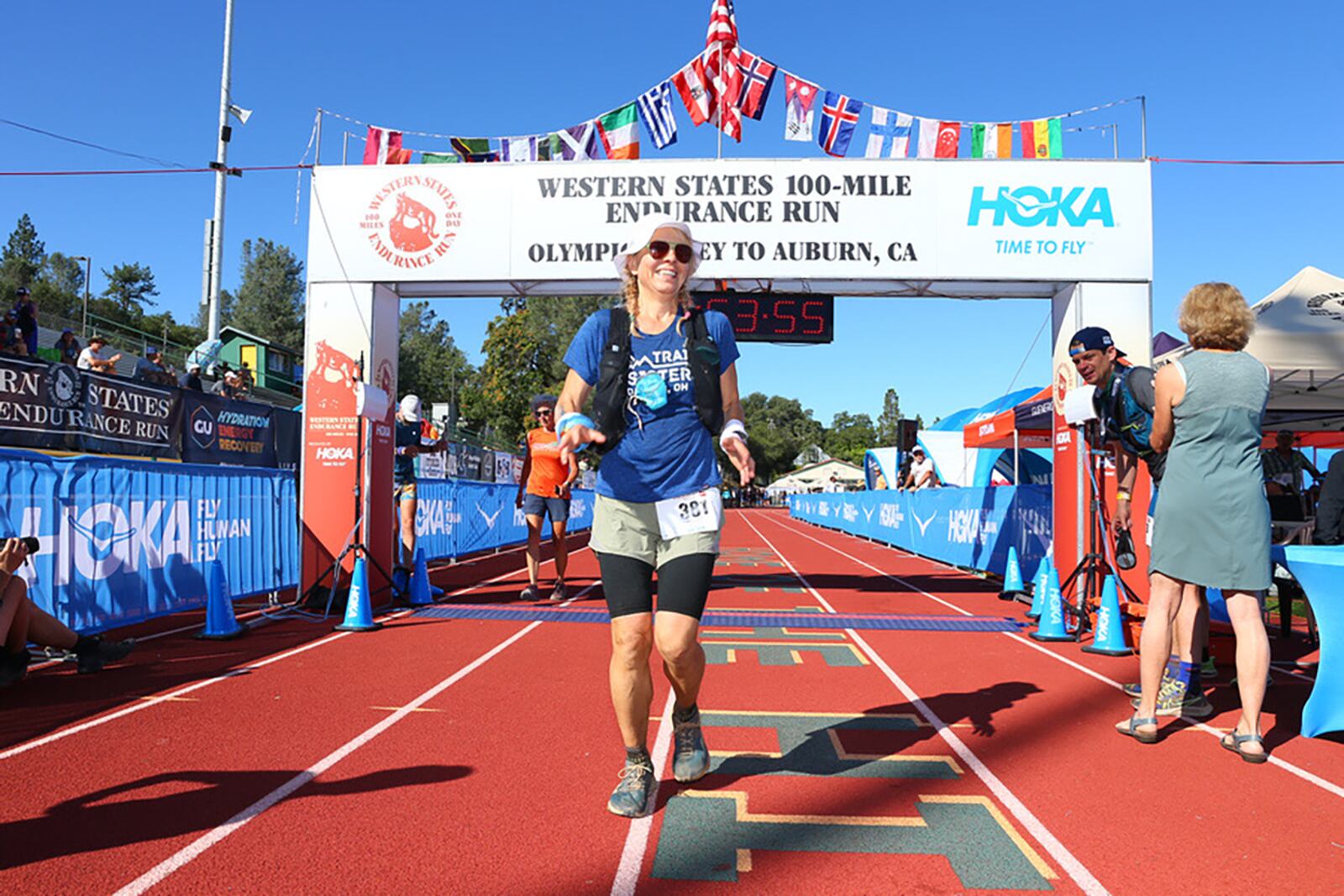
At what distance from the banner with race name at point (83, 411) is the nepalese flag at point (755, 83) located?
8222 millimetres

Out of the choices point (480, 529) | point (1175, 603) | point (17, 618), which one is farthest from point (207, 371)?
point (1175, 603)

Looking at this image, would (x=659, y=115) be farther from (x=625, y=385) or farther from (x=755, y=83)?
(x=625, y=385)

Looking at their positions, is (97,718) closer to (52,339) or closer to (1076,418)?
(1076,418)

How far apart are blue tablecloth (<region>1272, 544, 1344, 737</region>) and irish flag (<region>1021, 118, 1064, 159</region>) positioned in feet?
23.1

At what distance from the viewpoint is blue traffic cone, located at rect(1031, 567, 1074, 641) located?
773cm

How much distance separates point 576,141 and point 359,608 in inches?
237

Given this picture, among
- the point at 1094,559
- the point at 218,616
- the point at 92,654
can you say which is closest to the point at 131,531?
the point at 218,616

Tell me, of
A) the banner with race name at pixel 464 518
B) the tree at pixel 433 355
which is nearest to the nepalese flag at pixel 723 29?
the banner with race name at pixel 464 518

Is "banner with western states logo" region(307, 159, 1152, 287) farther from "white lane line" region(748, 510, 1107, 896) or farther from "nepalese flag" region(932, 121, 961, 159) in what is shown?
"white lane line" region(748, 510, 1107, 896)

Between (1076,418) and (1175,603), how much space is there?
9.37 feet

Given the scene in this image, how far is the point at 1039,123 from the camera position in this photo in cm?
1024

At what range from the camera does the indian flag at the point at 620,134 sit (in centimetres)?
1080

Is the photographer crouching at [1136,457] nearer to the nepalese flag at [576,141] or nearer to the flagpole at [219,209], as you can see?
the nepalese flag at [576,141]

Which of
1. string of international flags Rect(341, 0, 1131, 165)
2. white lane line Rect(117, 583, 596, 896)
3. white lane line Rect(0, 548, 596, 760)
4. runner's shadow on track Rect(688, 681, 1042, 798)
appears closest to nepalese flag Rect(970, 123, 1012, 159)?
string of international flags Rect(341, 0, 1131, 165)
